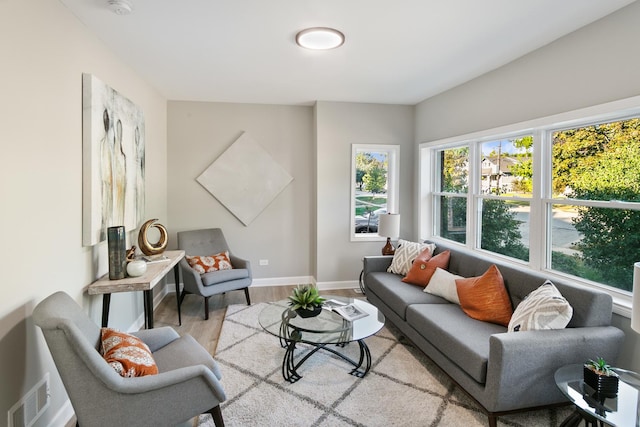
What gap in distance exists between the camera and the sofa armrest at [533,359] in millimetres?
1949

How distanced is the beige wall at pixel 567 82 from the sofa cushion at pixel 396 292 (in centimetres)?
134

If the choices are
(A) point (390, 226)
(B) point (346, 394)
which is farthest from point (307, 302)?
(A) point (390, 226)

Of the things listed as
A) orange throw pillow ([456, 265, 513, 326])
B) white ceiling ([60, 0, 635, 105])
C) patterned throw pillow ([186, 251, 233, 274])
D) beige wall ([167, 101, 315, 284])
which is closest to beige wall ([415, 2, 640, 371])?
white ceiling ([60, 0, 635, 105])

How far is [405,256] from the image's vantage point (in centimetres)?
389

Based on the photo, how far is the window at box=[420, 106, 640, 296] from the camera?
241 centimetres

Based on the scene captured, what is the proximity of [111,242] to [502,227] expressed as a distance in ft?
11.5

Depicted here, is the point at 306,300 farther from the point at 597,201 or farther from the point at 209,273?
the point at 597,201

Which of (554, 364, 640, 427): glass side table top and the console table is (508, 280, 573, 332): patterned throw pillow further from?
the console table

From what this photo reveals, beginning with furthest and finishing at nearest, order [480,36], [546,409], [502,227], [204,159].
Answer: [204,159]
[502,227]
[480,36]
[546,409]

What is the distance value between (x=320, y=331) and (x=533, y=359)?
136 cm

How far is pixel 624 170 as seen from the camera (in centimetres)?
240

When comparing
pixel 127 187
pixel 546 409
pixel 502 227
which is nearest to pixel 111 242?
pixel 127 187

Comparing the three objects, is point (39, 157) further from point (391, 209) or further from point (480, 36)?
point (391, 209)

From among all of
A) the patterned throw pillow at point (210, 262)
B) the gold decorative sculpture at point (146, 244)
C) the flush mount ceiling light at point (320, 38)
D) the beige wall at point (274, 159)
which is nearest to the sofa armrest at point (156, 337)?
the gold decorative sculpture at point (146, 244)
